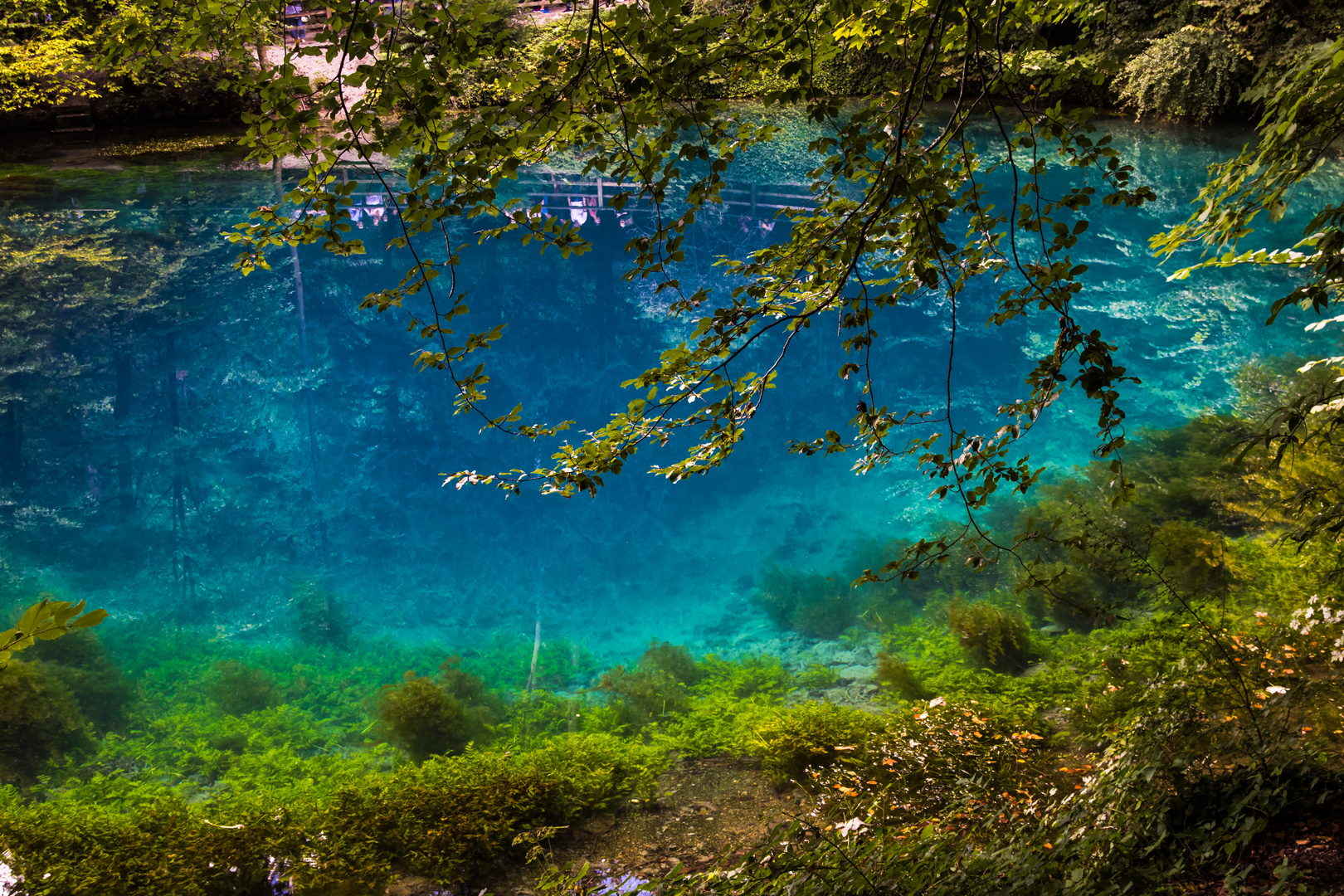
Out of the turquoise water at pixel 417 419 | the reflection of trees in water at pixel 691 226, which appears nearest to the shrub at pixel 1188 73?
the turquoise water at pixel 417 419

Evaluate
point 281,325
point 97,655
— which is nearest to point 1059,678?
point 97,655

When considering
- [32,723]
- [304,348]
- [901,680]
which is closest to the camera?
[32,723]

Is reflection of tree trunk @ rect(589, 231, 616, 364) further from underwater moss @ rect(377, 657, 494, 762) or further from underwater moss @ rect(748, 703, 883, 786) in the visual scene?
underwater moss @ rect(748, 703, 883, 786)

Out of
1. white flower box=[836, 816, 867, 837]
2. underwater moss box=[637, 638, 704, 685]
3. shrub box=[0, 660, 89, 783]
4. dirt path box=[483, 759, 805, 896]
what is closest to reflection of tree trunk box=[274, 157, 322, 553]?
shrub box=[0, 660, 89, 783]

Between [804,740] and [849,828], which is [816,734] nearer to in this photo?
[804,740]

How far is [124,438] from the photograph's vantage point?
390 inches

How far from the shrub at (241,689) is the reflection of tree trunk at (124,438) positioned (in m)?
3.32

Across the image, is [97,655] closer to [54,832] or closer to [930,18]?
[54,832]

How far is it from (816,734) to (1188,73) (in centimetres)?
1980

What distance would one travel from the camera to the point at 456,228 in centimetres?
1642

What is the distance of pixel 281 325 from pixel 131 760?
873cm

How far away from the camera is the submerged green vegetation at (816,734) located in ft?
9.40

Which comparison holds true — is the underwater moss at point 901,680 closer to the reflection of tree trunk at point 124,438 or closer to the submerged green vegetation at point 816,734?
the submerged green vegetation at point 816,734

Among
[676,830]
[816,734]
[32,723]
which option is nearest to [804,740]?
[816,734]
